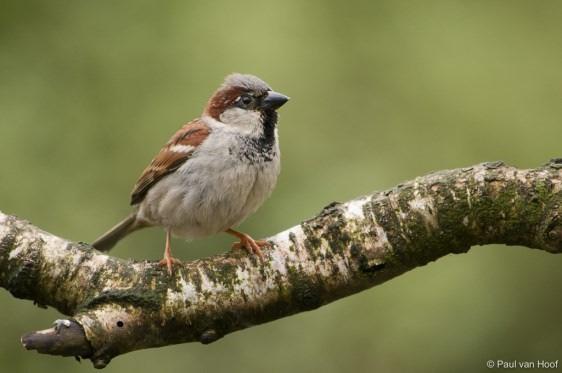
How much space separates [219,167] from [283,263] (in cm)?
80

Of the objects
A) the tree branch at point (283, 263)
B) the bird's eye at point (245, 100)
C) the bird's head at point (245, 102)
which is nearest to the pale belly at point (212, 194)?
the bird's head at point (245, 102)

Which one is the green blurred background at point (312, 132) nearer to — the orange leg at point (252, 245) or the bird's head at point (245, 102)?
the bird's head at point (245, 102)

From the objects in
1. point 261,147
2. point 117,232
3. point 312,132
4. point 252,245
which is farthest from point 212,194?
point 312,132

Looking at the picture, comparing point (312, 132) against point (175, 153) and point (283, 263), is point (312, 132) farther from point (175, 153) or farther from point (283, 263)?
point (283, 263)

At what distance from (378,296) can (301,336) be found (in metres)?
0.59

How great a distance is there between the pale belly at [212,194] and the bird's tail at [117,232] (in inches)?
18.3

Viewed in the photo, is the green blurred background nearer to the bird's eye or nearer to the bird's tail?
the bird's tail

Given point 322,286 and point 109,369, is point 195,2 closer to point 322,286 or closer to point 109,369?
point 109,369

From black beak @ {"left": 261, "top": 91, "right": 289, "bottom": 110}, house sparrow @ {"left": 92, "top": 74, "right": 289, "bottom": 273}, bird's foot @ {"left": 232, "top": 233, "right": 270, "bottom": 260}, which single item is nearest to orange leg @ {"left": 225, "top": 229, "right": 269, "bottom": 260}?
bird's foot @ {"left": 232, "top": 233, "right": 270, "bottom": 260}

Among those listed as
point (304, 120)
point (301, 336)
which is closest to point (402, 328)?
point (301, 336)

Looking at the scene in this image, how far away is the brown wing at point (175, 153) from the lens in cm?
371

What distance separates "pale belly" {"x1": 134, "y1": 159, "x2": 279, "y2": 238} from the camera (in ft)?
11.5

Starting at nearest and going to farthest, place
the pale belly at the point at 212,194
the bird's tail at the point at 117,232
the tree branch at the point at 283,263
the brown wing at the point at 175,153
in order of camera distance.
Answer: the tree branch at the point at 283,263 → the pale belly at the point at 212,194 → the brown wing at the point at 175,153 → the bird's tail at the point at 117,232

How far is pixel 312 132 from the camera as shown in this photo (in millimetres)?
4734
